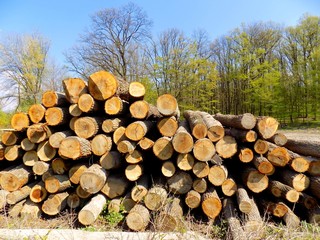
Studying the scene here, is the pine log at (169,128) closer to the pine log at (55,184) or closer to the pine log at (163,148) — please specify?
the pine log at (163,148)

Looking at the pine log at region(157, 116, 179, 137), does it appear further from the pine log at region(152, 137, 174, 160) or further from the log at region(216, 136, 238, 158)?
the log at region(216, 136, 238, 158)

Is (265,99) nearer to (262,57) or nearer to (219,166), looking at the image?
(262,57)

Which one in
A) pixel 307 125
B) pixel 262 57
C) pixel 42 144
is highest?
pixel 262 57

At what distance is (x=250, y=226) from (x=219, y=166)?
37.1 inches

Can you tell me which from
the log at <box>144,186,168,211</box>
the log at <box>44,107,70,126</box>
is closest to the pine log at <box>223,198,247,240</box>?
the log at <box>144,186,168,211</box>

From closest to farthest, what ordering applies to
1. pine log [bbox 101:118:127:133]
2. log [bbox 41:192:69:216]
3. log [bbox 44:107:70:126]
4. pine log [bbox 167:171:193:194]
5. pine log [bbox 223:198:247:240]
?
pine log [bbox 223:198:247:240]
pine log [bbox 167:171:193:194]
log [bbox 41:192:69:216]
pine log [bbox 101:118:127:133]
log [bbox 44:107:70:126]

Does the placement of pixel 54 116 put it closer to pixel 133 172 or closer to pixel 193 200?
pixel 133 172

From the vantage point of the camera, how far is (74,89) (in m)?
4.22

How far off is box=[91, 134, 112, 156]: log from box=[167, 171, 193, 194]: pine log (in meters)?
1.19

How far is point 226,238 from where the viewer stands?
323 cm

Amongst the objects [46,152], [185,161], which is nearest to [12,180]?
[46,152]

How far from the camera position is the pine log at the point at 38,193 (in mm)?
4023

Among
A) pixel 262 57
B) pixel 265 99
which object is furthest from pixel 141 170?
pixel 262 57

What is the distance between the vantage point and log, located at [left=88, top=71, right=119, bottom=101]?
400 cm
